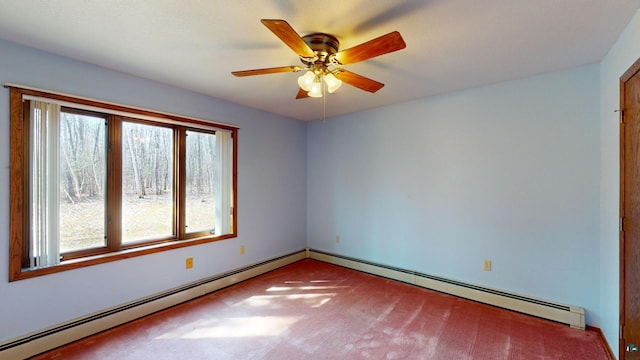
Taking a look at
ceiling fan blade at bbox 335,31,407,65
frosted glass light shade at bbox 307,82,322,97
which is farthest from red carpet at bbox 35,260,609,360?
ceiling fan blade at bbox 335,31,407,65

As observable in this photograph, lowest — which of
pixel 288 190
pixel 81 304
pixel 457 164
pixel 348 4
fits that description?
pixel 81 304

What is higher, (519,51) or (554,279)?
(519,51)

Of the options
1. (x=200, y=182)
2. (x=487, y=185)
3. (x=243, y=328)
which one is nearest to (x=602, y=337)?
(x=487, y=185)

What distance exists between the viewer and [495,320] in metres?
2.62

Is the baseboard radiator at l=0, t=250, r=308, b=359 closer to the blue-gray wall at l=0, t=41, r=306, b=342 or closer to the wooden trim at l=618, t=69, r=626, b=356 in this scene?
the blue-gray wall at l=0, t=41, r=306, b=342

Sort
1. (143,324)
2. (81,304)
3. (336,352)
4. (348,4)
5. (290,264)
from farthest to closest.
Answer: (290,264) → (143,324) → (81,304) → (336,352) → (348,4)

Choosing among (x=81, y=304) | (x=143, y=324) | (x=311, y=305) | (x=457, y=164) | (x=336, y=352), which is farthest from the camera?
(x=457, y=164)

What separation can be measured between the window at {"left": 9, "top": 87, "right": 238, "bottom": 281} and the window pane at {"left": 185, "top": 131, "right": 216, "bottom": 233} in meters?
0.01

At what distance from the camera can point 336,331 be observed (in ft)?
8.04

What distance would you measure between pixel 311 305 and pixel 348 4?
2742 millimetres

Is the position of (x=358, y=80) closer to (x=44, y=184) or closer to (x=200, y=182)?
(x=200, y=182)

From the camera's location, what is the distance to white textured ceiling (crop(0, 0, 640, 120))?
63.9 inches

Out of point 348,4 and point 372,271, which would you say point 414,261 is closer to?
point 372,271

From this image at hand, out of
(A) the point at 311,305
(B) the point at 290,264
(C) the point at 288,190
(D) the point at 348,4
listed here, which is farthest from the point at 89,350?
(D) the point at 348,4
